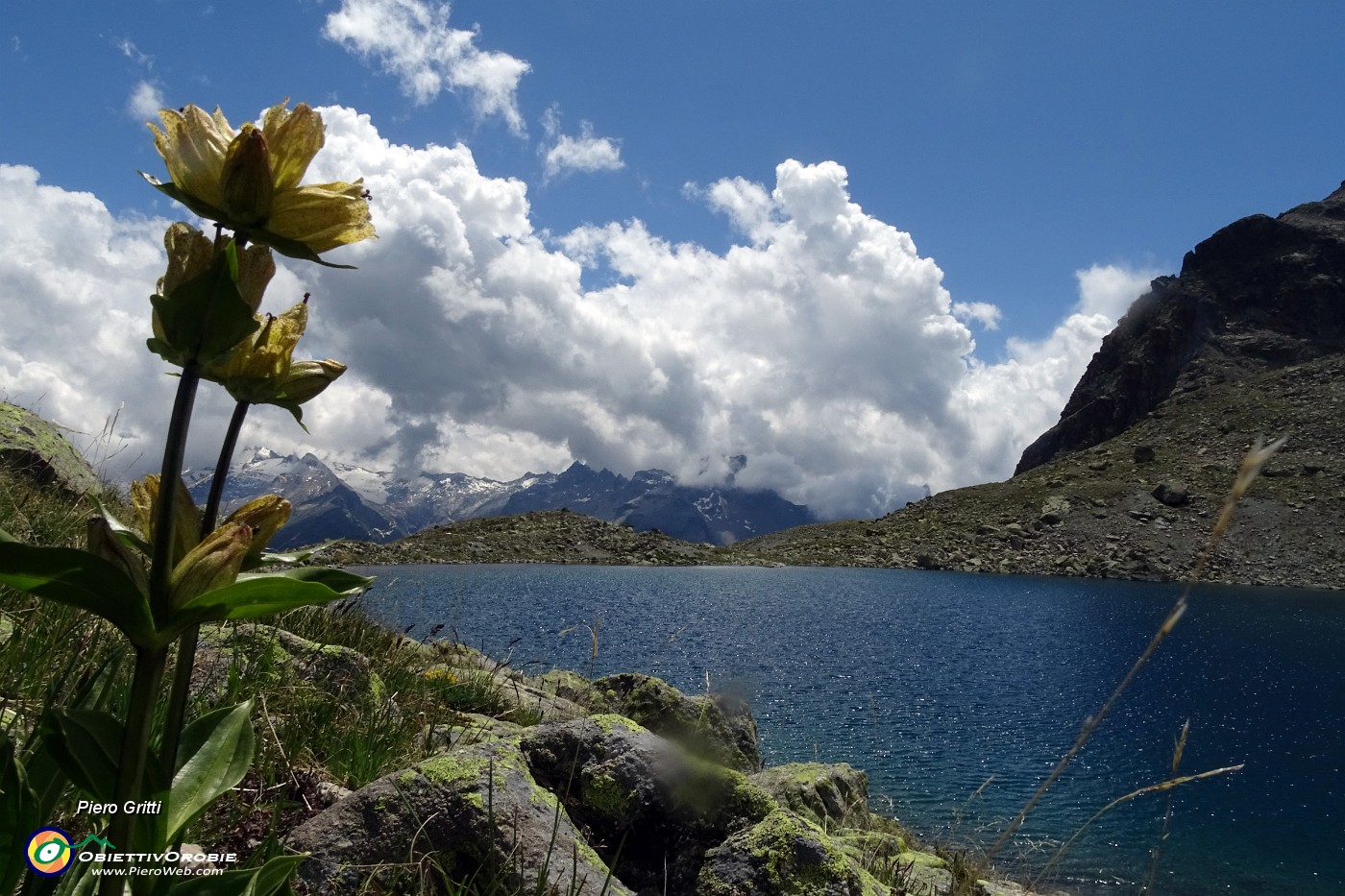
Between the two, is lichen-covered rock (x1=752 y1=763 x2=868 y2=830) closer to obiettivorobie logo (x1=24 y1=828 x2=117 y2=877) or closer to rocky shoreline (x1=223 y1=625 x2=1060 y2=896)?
rocky shoreline (x1=223 y1=625 x2=1060 y2=896)

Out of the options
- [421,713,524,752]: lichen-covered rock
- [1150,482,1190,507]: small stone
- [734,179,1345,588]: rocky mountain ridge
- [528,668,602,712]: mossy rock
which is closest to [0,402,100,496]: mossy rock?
[528,668,602,712]: mossy rock

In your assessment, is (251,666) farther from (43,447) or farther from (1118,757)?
(1118,757)

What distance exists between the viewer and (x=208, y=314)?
124 centimetres

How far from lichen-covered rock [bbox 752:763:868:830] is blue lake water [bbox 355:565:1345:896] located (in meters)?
1.38

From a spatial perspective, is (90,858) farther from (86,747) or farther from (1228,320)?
(1228,320)

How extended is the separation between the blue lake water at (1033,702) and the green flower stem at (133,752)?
3.93 m

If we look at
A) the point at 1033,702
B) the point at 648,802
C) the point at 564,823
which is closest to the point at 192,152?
the point at 564,823

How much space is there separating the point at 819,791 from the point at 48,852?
8196mm

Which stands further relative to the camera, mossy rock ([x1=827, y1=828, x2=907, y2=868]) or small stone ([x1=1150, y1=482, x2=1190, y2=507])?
small stone ([x1=1150, y1=482, x2=1190, y2=507])

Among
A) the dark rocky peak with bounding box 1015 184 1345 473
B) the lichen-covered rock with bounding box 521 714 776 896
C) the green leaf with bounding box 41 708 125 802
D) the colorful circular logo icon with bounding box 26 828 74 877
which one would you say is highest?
the dark rocky peak with bounding box 1015 184 1345 473

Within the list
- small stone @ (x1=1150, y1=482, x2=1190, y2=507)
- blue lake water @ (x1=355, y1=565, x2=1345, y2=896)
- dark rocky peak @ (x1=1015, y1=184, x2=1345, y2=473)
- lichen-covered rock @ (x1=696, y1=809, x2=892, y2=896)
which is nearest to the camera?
lichen-covered rock @ (x1=696, y1=809, x2=892, y2=896)

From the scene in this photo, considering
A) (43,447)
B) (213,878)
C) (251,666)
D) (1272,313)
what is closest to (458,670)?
(251,666)

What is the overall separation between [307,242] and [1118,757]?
78.8 feet

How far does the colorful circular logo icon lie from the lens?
1.43 m
